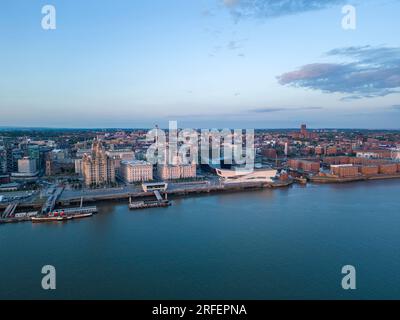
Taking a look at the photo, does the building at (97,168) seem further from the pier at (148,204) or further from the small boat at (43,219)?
the small boat at (43,219)

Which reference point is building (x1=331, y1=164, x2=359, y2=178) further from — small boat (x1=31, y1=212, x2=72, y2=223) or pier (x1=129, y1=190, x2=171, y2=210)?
small boat (x1=31, y1=212, x2=72, y2=223)

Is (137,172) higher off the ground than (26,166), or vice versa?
(26,166)

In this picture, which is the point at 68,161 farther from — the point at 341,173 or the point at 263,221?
the point at 341,173

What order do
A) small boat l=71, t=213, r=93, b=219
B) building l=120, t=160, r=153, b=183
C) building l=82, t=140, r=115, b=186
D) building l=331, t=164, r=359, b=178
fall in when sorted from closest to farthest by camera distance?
small boat l=71, t=213, r=93, b=219, building l=82, t=140, r=115, b=186, building l=120, t=160, r=153, b=183, building l=331, t=164, r=359, b=178

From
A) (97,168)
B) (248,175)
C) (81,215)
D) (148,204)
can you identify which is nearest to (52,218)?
(81,215)

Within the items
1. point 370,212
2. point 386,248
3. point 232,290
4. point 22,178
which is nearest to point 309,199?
point 370,212

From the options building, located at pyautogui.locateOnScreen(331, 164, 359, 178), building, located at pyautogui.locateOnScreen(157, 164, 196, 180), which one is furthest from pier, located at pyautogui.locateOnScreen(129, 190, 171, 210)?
building, located at pyautogui.locateOnScreen(331, 164, 359, 178)

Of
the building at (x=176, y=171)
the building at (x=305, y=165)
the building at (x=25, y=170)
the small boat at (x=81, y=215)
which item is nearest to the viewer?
the small boat at (x=81, y=215)

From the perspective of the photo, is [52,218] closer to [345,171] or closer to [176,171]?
[176,171]

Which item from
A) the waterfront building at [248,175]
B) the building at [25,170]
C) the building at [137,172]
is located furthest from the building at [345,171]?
the building at [25,170]
